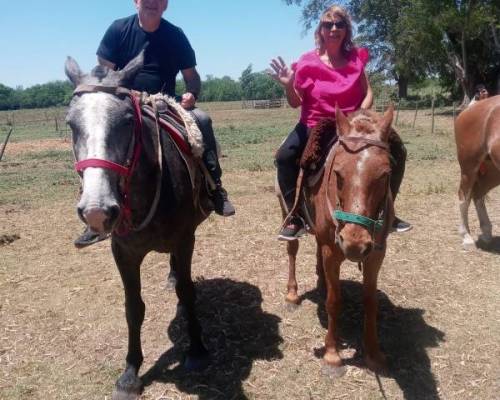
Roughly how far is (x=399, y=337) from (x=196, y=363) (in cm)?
182

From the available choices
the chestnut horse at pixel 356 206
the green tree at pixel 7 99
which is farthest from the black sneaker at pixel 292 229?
the green tree at pixel 7 99

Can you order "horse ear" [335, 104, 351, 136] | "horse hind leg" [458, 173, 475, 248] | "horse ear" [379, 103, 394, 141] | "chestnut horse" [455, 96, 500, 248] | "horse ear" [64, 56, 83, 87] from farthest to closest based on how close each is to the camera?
"horse hind leg" [458, 173, 475, 248], "chestnut horse" [455, 96, 500, 248], "horse ear" [335, 104, 351, 136], "horse ear" [379, 103, 394, 141], "horse ear" [64, 56, 83, 87]

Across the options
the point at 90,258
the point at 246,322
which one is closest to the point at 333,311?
the point at 246,322

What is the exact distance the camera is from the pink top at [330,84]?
3686 millimetres

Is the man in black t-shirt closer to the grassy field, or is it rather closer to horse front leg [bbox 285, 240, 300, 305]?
horse front leg [bbox 285, 240, 300, 305]

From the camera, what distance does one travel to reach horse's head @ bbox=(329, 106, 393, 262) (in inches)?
104

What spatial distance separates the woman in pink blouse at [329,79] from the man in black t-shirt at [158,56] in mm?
736

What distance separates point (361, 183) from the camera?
2.68 m

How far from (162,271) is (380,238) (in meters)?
3.10

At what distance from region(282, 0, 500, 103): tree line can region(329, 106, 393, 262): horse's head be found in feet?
89.9

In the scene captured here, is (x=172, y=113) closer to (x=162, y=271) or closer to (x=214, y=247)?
(x=162, y=271)

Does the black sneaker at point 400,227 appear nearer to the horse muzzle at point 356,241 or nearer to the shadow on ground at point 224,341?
the horse muzzle at point 356,241

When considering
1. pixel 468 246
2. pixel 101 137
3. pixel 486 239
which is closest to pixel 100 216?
pixel 101 137

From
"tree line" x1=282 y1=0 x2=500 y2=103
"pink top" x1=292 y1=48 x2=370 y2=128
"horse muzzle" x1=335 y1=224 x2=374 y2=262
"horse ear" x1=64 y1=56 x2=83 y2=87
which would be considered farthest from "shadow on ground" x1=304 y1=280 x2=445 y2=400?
"tree line" x1=282 y1=0 x2=500 y2=103
